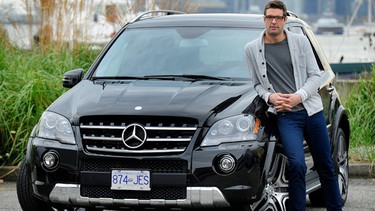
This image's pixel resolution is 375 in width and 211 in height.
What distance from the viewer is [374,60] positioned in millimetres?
14891

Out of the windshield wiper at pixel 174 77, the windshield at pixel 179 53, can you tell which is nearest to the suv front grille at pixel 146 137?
the windshield wiper at pixel 174 77

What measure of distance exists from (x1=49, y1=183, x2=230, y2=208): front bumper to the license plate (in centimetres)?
9

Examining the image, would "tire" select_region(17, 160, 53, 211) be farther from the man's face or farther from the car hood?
the man's face

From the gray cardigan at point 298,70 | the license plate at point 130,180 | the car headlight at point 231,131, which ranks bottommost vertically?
the license plate at point 130,180

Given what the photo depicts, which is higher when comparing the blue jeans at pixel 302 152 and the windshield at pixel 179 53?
the windshield at pixel 179 53

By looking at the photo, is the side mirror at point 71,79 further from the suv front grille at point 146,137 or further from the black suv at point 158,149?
the suv front grille at point 146,137

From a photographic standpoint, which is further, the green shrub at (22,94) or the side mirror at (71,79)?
the green shrub at (22,94)

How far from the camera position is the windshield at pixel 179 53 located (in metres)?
8.84

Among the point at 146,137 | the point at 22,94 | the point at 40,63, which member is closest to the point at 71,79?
the point at 146,137

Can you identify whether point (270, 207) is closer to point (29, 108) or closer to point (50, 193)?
point (50, 193)

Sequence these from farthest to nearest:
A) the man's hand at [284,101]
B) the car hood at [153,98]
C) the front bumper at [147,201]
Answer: the man's hand at [284,101]
the car hood at [153,98]
the front bumper at [147,201]

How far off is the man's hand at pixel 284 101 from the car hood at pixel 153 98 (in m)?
0.22

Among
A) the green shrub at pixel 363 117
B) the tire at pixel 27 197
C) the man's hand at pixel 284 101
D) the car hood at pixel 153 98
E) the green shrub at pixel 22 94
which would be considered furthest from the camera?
the green shrub at pixel 363 117

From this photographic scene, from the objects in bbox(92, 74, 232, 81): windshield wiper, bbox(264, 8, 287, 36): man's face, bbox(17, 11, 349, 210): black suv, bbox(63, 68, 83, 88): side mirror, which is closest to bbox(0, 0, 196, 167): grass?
bbox(63, 68, 83, 88): side mirror
